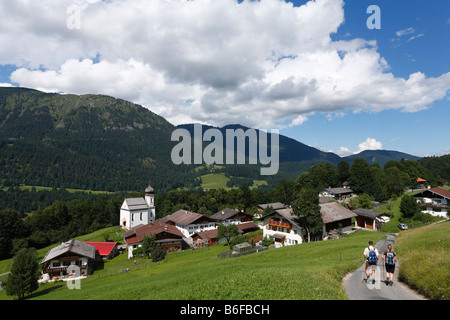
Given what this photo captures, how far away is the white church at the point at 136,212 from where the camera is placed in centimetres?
9150

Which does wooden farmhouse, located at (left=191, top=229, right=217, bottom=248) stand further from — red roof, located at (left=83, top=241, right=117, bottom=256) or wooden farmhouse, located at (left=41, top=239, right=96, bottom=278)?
wooden farmhouse, located at (left=41, top=239, right=96, bottom=278)

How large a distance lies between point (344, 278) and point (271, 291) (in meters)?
7.46

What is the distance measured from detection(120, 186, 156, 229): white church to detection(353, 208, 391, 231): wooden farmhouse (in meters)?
76.5

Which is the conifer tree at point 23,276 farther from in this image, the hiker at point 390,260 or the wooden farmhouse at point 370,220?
the wooden farmhouse at point 370,220

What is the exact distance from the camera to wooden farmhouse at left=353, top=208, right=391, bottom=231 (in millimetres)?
56938

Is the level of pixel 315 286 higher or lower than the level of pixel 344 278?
higher

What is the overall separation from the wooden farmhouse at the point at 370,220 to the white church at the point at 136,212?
251 ft

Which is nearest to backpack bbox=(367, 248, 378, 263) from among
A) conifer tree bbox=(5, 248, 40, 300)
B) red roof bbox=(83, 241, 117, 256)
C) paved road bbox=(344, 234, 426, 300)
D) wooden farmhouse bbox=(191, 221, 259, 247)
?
paved road bbox=(344, 234, 426, 300)
